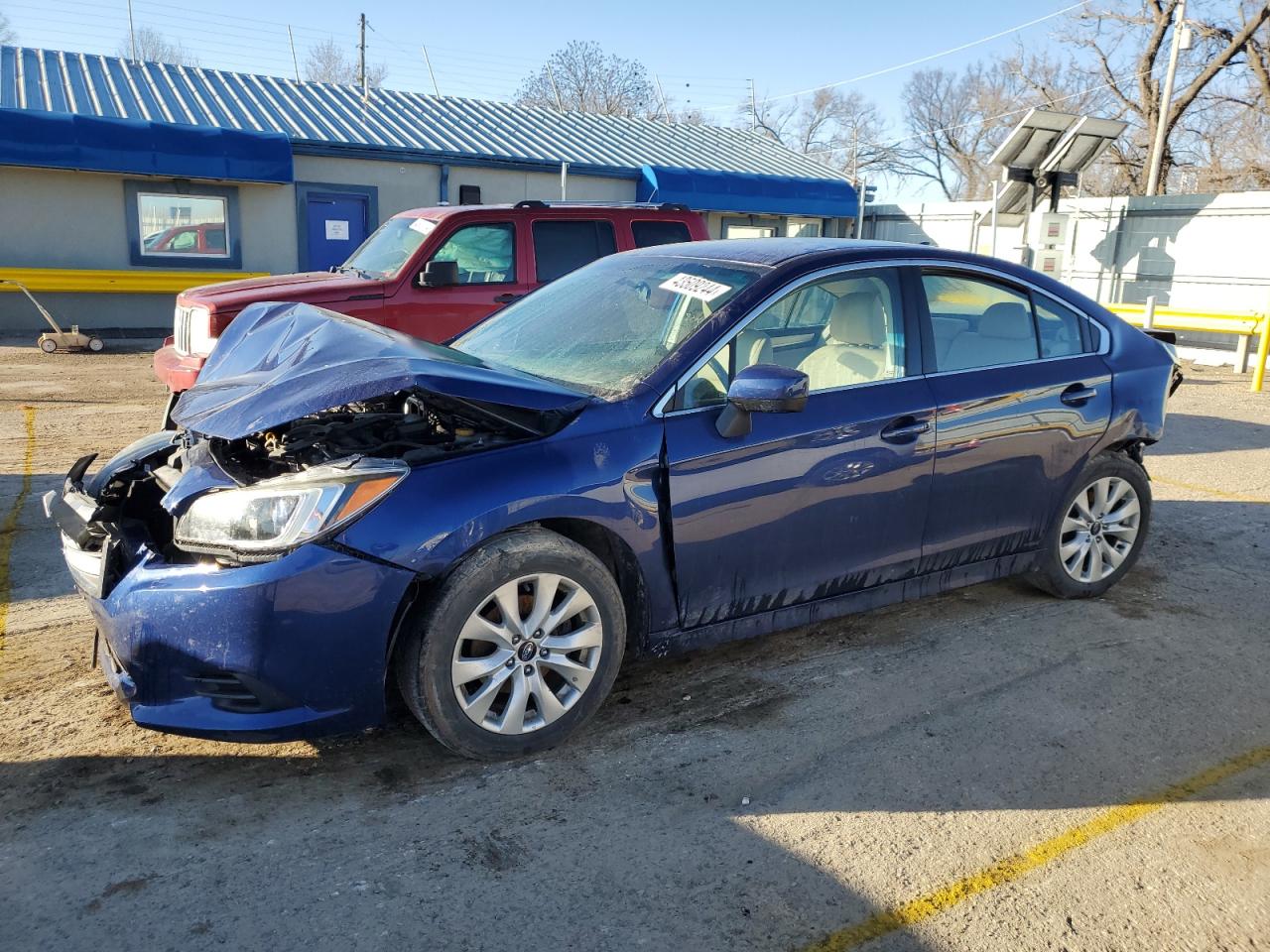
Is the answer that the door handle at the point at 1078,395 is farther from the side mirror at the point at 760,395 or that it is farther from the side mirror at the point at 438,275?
the side mirror at the point at 438,275

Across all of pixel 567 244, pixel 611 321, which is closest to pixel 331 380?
pixel 611 321

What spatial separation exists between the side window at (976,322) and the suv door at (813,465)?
0.61 ft

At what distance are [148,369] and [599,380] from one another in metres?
11.1

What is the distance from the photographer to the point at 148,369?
1291 centimetres

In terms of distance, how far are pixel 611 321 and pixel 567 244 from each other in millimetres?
4590

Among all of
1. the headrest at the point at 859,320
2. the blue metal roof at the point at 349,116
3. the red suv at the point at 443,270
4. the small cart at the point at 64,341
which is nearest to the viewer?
the headrest at the point at 859,320

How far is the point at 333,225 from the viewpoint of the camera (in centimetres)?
1834

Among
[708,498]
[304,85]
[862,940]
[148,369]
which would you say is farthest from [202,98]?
[862,940]

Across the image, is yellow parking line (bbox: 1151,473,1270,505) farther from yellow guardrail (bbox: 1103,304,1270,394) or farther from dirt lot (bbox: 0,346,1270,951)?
yellow guardrail (bbox: 1103,304,1270,394)

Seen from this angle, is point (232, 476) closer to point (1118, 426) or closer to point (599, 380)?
point (599, 380)

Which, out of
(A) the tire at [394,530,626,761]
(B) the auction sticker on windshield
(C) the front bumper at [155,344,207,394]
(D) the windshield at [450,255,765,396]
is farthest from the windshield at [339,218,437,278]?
(A) the tire at [394,530,626,761]

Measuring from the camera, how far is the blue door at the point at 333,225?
18.1 m

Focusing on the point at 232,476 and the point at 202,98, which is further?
the point at 202,98

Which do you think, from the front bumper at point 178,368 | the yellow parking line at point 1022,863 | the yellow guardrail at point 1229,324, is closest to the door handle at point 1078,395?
the yellow parking line at point 1022,863
